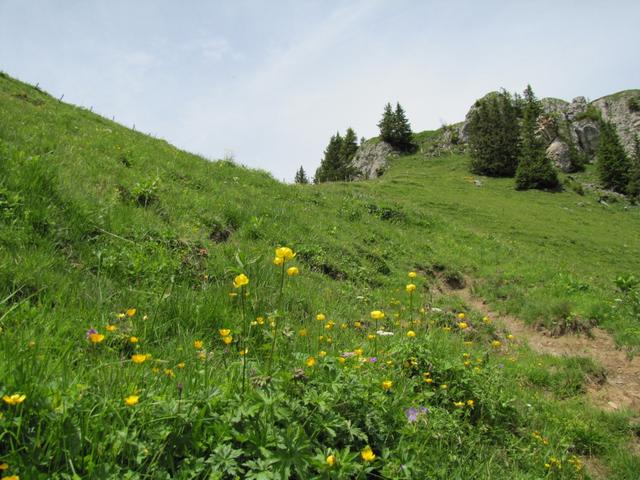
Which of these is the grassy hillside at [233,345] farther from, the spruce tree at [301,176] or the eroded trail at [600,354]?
the spruce tree at [301,176]

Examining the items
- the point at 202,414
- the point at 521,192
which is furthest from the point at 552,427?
the point at 521,192

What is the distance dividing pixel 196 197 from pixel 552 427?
24.3 ft

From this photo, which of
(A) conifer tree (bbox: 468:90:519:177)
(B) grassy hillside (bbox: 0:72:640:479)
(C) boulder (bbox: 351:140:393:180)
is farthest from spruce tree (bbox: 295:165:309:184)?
(B) grassy hillside (bbox: 0:72:640:479)

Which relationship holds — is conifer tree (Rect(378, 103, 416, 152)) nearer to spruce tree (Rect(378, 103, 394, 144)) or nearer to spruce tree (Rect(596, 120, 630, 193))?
spruce tree (Rect(378, 103, 394, 144))

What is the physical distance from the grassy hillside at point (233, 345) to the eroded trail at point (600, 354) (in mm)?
309

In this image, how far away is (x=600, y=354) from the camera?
8.01 m

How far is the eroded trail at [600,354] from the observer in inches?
248

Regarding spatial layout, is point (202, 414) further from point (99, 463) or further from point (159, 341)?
point (159, 341)

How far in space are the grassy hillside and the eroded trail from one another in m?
0.31

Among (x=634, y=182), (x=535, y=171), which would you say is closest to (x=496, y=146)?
(x=535, y=171)

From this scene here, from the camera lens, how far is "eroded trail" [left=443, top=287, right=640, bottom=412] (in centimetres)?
631

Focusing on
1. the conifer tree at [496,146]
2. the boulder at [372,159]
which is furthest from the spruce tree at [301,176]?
the conifer tree at [496,146]

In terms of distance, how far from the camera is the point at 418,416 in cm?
270

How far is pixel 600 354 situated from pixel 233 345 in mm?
8076
